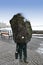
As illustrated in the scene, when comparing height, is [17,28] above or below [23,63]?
above

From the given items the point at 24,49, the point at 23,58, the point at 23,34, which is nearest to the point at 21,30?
the point at 23,34

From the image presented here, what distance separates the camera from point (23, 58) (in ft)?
41.4


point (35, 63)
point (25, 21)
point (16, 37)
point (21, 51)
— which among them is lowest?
point (35, 63)

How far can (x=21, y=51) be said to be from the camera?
40.2 feet

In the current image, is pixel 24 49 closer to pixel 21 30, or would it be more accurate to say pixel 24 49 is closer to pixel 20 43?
pixel 20 43

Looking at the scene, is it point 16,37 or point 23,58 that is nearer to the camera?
point 16,37

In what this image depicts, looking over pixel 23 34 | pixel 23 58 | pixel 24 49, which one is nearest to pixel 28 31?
pixel 23 34

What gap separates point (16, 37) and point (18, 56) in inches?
57.6

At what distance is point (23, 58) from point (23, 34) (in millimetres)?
2013

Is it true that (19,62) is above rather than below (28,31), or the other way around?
below

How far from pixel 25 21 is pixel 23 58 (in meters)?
2.78

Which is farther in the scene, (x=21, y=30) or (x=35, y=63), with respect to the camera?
(x=35, y=63)

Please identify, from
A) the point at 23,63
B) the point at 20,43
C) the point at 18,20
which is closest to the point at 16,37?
the point at 20,43

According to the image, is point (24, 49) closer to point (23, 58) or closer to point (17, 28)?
point (23, 58)
